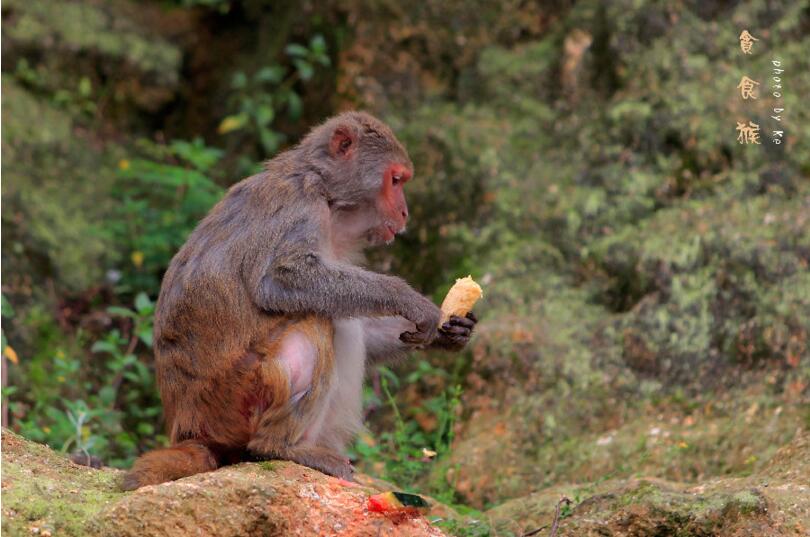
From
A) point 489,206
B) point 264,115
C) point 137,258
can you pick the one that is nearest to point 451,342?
point 489,206

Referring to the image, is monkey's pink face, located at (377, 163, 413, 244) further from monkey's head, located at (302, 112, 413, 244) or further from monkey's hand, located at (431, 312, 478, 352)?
monkey's hand, located at (431, 312, 478, 352)

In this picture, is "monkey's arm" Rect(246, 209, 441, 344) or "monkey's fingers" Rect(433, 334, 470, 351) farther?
"monkey's fingers" Rect(433, 334, 470, 351)

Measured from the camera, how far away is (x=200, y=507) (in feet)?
13.5

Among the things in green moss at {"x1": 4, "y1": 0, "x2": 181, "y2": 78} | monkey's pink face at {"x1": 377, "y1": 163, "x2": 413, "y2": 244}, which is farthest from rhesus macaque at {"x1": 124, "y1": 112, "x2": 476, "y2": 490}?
green moss at {"x1": 4, "y1": 0, "x2": 181, "y2": 78}

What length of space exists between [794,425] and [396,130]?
3.78m

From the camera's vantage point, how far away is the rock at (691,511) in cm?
459

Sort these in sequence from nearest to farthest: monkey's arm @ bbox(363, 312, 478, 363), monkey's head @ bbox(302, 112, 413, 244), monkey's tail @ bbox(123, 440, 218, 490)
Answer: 1. monkey's tail @ bbox(123, 440, 218, 490)
2. monkey's head @ bbox(302, 112, 413, 244)
3. monkey's arm @ bbox(363, 312, 478, 363)

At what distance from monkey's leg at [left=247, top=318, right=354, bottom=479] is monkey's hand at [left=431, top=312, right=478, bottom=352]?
608mm

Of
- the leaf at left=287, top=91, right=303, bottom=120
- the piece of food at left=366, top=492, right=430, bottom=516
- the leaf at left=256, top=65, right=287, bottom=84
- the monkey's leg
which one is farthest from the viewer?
the leaf at left=256, top=65, right=287, bottom=84

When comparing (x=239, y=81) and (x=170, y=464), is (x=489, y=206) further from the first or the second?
(x=170, y=464)

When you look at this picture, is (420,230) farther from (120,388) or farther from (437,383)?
(120,388)

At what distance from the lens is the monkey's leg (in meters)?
4.90

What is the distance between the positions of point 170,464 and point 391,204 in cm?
169

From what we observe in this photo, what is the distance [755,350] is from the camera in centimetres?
695
